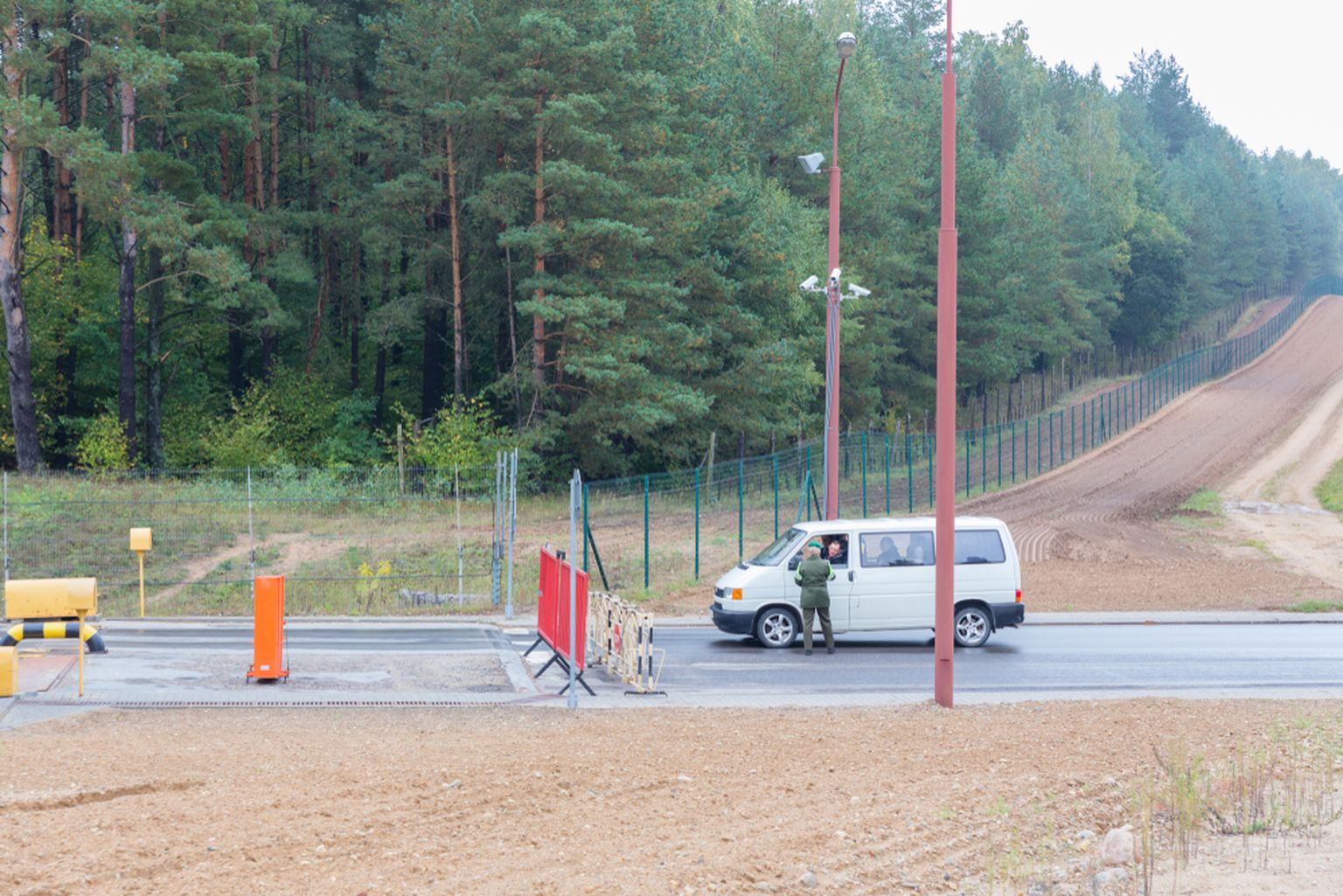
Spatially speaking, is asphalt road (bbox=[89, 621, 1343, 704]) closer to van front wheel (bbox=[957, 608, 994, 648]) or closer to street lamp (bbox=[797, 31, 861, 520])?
van front wheel (bbox=[957, 608, 994, 648])

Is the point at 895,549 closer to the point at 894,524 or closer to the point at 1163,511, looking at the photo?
the point at 894,524

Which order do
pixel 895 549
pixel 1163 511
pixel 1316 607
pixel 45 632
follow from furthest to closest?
pixel 1163 511 < pixel 1316 607 < pixel 895 549 < pixel 45 632

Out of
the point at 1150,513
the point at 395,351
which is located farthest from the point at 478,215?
the point at 1150,513

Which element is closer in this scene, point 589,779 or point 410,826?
point 410,826

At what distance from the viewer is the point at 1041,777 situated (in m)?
9.99

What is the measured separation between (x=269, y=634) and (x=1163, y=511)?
105 ft

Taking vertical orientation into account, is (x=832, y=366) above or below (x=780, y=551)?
above

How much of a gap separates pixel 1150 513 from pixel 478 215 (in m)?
23.2

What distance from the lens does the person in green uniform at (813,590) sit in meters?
18.8

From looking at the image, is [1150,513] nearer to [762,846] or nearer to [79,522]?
[79,522]

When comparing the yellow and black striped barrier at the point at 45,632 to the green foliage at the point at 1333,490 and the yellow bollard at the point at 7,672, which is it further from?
the green foliage at the point at 1333,490

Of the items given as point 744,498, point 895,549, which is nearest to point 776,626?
point 895,549

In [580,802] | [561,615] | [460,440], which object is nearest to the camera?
[580,802]

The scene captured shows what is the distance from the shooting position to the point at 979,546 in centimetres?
1981
